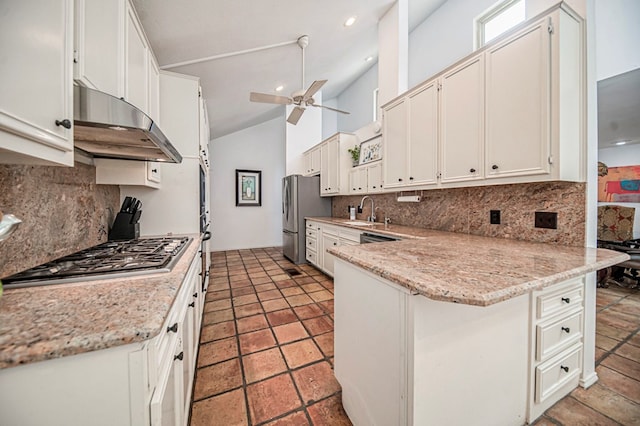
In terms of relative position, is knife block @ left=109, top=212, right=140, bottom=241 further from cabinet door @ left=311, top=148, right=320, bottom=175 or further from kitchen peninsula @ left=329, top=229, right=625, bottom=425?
cabinet door @ left=311, top=148, right=320, bottom=175

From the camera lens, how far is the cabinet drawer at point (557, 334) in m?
1.19

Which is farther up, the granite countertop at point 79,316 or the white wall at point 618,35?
the white wall at point 618,35

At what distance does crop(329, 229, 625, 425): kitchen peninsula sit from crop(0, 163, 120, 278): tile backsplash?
56.4 inches

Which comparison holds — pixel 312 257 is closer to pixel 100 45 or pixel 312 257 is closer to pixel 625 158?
pixel 100 45

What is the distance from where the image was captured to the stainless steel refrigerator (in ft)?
14.5

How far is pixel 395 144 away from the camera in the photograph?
8.67 ft

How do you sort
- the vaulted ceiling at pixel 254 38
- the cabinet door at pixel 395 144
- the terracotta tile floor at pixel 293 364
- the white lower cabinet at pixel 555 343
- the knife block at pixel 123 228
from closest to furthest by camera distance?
the white lower cabinet at pixel 555 343 → the terracotta tile floor at pixel 293 364 → the knife block at pixel 123 228 → the vaulted ceiling at pixel 254 38 → the cabinet door at pixel 395 144

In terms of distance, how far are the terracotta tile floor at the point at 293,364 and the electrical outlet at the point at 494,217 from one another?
118 cm

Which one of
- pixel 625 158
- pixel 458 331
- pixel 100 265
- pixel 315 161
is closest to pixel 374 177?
pixel 315 161

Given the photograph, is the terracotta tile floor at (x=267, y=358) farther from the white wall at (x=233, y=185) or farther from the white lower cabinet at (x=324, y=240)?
the white wall at (x=233, y=185)

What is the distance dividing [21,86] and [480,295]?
1467 mm

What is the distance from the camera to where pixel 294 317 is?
2.38 m

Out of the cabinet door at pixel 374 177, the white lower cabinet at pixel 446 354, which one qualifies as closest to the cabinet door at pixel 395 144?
the cabinet door at pixel 374 177

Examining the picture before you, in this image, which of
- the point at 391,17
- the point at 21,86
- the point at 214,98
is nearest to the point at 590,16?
the point at 391,17
